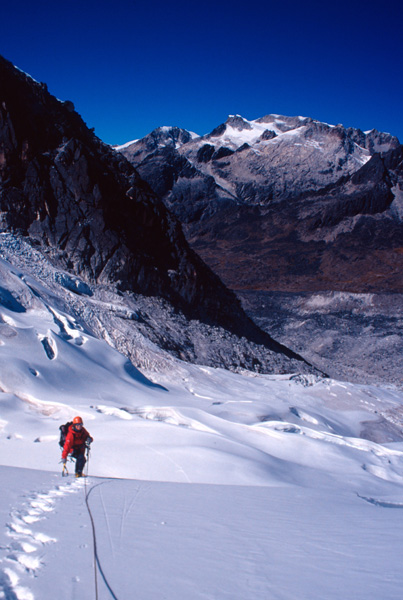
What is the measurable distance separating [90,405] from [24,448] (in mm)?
2413

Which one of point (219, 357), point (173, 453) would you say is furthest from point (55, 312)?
point (173, 453)

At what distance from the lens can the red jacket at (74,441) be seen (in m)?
5.42

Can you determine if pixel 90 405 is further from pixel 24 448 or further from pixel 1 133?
pixel 1 133

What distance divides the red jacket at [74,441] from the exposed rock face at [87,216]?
1029cm

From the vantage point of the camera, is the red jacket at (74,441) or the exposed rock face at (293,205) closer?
the red jacket at (74,441)

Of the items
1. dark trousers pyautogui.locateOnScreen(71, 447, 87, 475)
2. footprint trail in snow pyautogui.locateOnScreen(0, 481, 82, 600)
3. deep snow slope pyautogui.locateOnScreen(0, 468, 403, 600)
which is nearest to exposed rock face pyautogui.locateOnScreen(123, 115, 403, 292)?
dark trousers pyautogui.locateOnScreen(71, 447, 87, 475)

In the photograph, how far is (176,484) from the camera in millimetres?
5336

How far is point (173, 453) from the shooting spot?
6625 millimetres

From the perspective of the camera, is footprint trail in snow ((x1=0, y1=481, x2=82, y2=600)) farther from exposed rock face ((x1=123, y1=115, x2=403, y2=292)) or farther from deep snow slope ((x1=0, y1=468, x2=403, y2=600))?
exposed rock face ((x1=123, y1=115, x2=403, y2=292))

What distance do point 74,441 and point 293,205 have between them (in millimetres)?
71860

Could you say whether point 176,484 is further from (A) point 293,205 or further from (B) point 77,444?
(A) point 293,205

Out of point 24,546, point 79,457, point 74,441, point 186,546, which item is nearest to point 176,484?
point 79,457

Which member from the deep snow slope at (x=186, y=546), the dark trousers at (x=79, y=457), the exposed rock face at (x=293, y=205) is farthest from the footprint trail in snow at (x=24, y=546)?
the exposed rock face at (x=293, y=205)

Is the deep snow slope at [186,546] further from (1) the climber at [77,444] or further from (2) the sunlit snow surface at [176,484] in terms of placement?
(1) the climber at [77,444]
